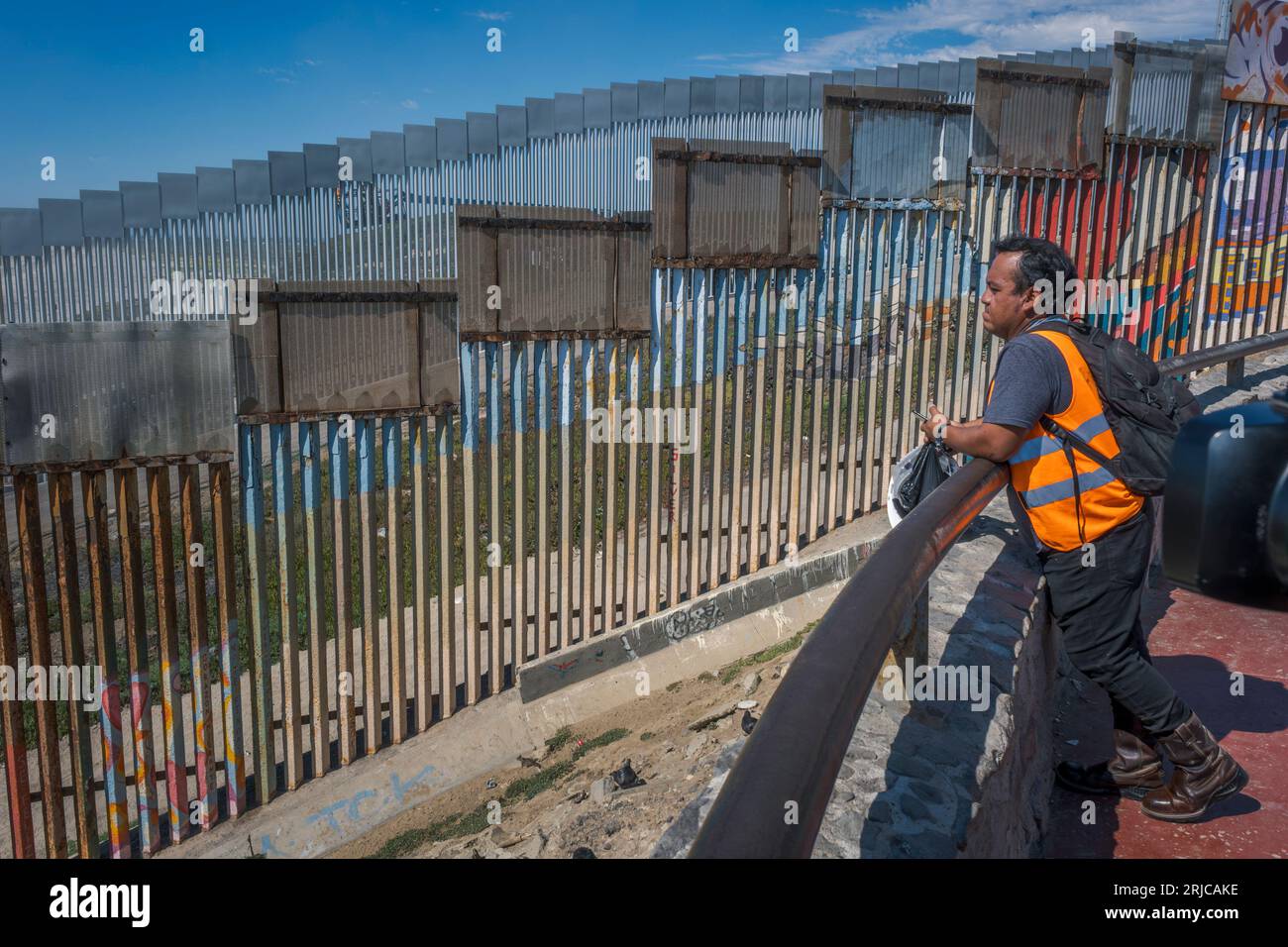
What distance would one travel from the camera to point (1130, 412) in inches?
130

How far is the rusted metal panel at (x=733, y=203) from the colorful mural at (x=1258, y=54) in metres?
4.72

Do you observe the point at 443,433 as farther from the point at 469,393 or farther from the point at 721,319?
the point at 721,319

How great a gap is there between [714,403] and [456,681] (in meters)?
2.24

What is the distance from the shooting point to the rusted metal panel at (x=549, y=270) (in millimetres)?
6125

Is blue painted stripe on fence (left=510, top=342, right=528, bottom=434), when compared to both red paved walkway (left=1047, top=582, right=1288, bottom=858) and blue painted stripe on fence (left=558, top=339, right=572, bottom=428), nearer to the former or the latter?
blue painted stripe on fence (left=558, top=339, right=572, bottom=428)

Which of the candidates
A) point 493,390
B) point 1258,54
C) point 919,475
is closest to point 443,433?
point 493,390

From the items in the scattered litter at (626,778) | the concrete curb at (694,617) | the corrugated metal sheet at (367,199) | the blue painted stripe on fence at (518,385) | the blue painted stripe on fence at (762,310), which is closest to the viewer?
the scattered litter at (626,778)

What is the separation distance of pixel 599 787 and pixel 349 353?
8.28 feet

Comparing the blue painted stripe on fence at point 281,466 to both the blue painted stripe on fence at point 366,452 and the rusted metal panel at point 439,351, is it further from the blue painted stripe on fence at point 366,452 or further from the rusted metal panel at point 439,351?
the rusted metal panel at point 439,351

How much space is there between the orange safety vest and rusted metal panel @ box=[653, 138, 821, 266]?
3548 millimetres

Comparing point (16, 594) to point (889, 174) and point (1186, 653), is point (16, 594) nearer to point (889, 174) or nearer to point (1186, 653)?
point (889, 174)

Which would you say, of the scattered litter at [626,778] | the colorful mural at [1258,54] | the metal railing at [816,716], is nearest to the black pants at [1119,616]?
the metal railing at [816,716]
